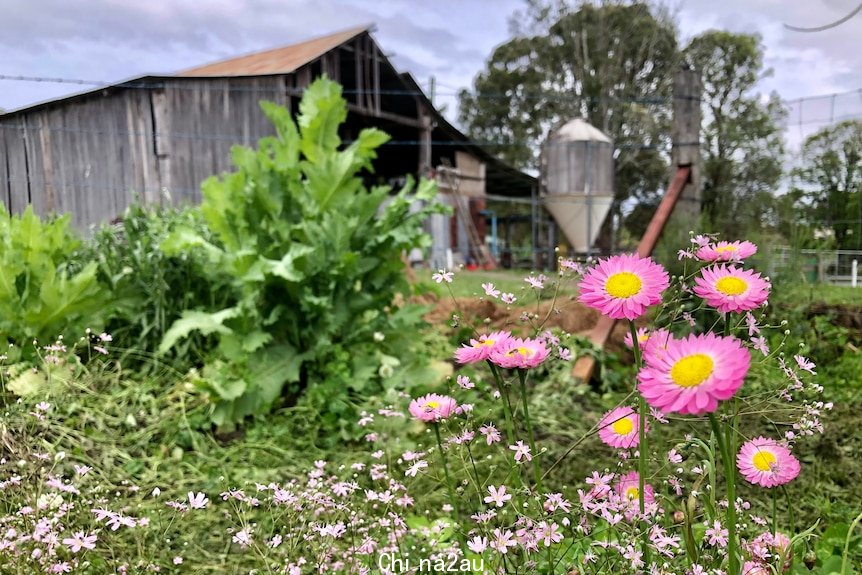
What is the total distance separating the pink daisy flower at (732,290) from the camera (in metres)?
0.59

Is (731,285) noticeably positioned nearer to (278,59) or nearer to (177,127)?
(177,127)

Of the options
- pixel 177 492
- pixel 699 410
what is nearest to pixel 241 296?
pixel 177 492

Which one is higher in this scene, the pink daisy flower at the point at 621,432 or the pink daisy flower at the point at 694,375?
the pink daisy flower at the point at 694,375

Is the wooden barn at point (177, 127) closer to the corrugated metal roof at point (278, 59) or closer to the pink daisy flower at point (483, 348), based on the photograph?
the corrugated metal roof at point (278, 59)

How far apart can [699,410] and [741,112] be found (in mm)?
20569

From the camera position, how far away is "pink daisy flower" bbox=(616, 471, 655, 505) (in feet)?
2.43

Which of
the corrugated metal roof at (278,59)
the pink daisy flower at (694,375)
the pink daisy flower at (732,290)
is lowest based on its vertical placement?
the pink daisy flower at (694,375)

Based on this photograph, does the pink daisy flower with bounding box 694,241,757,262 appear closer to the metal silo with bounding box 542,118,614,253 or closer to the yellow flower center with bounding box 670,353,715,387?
the yellow flower center with bounding box 670,353,715,387

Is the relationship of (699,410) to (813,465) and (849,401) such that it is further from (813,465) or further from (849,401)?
(849,401)

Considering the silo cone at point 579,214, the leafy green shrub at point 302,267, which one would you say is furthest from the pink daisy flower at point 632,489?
the silo cone at point 579,214

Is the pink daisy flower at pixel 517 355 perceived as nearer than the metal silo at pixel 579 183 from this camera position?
Yes

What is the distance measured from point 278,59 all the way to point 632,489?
6.83 meters

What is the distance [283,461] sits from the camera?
1994 millimetres

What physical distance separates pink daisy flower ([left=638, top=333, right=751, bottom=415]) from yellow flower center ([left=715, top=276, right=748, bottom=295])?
0.13 m
